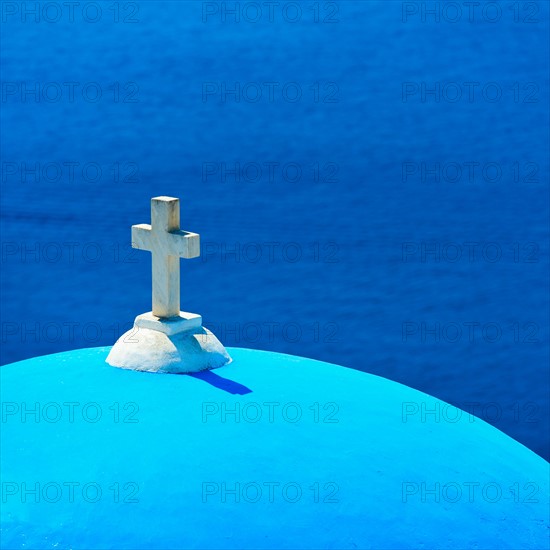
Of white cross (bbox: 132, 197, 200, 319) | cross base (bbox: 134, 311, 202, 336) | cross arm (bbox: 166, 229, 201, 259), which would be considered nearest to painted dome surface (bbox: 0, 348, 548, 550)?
cross base (bbox: 134, 311, 202, 336)

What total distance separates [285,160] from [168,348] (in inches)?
385

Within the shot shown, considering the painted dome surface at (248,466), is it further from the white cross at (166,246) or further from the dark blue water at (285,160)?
the dark blue water at (285,160)

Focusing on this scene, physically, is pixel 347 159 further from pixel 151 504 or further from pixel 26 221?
pixel 151 504

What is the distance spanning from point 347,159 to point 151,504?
1115cm

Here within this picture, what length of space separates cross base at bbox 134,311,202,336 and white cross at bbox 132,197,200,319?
47 millimetres

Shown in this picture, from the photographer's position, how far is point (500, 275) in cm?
1546

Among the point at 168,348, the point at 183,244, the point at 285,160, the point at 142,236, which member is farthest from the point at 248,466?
the point at 285,160

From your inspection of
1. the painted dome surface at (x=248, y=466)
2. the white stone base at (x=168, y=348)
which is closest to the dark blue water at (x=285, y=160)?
the white stone base at (x=168, y=348)

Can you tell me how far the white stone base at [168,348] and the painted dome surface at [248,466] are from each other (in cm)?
7

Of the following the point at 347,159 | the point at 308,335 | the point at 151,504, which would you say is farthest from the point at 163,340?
the point at 347,159

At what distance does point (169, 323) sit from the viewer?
20.6ft

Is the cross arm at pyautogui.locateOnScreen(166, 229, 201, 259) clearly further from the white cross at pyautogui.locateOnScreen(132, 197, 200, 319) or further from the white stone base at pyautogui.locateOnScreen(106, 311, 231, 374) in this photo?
the white stone base at pyautogui.locateOnScreen(106, 311, 231, 374)

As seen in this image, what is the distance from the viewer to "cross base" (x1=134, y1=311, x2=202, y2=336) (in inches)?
247

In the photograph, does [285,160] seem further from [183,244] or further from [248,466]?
[248,466]
